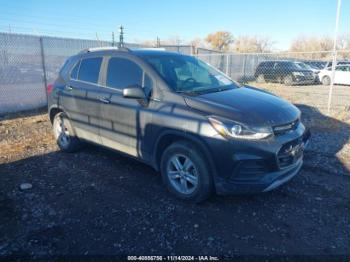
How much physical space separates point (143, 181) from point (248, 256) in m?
2.07

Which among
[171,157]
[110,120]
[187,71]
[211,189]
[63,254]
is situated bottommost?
[63,254]

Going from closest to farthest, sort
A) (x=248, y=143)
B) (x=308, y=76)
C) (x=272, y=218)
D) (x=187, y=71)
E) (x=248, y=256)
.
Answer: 1. (x=248, y=256)
2. (x=248, y=143)
3. (x=272, y=218)
4. (x=187, y=71)
5. (x=308, y=76)

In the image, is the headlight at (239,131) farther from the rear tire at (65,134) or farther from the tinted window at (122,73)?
the rear tire at (65,134)

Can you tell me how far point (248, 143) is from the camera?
326 cm

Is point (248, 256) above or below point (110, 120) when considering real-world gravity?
below

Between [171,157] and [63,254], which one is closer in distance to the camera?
[63,254]

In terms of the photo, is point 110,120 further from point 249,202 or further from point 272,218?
point 272,218

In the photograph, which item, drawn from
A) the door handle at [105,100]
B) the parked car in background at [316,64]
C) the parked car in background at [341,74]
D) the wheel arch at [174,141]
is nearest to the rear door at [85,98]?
the door handle at [105,100]

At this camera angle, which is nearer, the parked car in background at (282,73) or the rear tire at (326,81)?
the parked car in background at (282,73)

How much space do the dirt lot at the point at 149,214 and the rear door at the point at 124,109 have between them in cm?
59

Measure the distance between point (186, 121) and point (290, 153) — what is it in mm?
1294

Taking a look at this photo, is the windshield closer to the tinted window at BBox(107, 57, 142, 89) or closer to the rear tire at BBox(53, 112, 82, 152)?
the tinted window at BBox(107, 57, 142, 89)

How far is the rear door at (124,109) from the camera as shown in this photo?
4086 mm

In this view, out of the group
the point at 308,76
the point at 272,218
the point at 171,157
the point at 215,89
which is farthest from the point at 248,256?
the point at 308,76
